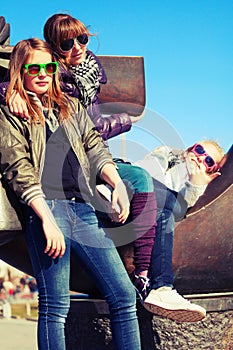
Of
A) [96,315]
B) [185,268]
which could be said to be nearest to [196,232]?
[185,268]

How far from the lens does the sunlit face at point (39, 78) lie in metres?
2.59

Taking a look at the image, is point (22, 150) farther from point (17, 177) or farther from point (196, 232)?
point (196, 232)

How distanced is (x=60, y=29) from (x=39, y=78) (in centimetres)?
31

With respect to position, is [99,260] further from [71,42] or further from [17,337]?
[17,337]

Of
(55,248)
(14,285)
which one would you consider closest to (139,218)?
(55,248)

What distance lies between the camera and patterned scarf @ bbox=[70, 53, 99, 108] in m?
2.88

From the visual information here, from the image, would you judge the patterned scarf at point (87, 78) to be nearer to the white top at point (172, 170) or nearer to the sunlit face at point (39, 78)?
the sunlit face at point (39, 78)

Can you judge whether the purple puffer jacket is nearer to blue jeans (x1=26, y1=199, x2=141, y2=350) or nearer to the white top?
the white top

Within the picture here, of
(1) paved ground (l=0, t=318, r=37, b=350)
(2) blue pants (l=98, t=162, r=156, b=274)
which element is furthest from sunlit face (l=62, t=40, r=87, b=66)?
(1) paved ground (l=0, t=318, r=37, b=350)

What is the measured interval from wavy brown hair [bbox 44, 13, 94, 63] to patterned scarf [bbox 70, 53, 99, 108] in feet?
0.36

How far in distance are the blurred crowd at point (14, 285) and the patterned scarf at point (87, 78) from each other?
518 inches

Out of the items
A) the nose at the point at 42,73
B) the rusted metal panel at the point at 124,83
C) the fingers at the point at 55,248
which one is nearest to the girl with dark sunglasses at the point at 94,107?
the nose at the point at 42,73

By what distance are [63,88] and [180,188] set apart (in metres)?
0.68

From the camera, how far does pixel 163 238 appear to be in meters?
2.75
